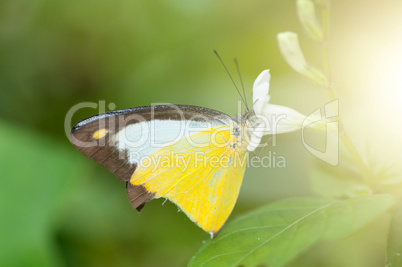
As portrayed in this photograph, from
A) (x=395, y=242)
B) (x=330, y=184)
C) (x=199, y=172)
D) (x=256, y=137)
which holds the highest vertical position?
(x=256, y=137)

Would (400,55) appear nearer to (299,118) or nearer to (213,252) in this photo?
(299,118)

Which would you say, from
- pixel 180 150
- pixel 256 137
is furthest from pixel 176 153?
pixel 256 137

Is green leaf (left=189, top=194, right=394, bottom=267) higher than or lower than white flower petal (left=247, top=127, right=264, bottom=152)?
lower

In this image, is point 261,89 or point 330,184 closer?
point 261,89

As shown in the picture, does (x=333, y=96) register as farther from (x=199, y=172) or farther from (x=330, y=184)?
(x=199, y=172)

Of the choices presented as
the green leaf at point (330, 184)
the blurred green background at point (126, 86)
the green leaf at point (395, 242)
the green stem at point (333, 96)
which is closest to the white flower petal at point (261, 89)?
the green stem at point (333, 96)

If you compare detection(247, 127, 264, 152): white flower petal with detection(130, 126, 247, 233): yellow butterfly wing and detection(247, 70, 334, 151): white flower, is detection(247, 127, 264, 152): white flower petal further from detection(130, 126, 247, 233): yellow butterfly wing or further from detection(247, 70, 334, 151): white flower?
detection(130, 126, 247, 233): yellow butterfly wing

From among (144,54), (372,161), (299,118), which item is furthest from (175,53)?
(372,161)

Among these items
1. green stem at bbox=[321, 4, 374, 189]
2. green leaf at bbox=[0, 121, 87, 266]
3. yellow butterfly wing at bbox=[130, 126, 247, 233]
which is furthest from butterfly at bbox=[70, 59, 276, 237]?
green leaf at bbox=[0, 121, 87, 266]
